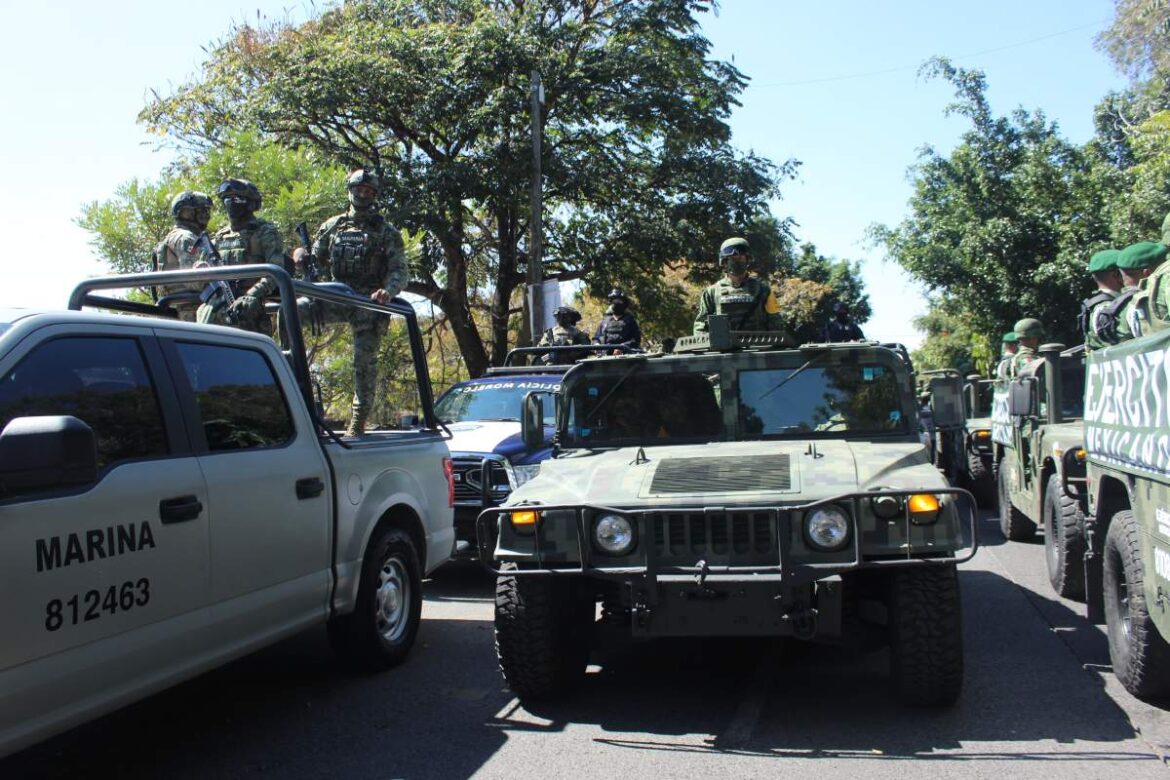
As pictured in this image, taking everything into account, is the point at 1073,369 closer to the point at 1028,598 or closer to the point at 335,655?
the point at 1028,598

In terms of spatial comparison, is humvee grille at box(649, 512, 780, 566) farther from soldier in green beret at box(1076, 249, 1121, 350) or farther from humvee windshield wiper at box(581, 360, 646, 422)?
soldier in green beret at box(1076, 249, 1121, 350)

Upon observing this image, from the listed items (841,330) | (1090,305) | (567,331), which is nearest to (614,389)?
(1090,305)

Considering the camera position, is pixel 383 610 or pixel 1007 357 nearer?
pixel 383 610

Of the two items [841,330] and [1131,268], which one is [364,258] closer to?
[1131,268]

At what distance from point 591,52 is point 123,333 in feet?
63.2

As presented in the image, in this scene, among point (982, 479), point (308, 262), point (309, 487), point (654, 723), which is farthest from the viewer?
point (982, 479)

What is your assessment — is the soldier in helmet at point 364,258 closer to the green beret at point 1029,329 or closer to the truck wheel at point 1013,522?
the truck wheel at point 1013,522

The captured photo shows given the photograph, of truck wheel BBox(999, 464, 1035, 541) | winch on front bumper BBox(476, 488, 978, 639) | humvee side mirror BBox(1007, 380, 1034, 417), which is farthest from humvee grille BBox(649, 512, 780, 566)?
truck wheel BBox(999, 464, 1035, 541)

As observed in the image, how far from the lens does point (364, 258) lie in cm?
765

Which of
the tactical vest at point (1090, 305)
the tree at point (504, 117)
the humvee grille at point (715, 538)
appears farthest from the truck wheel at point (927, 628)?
the tree at point (504, 117)

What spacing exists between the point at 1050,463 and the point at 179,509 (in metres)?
5.97

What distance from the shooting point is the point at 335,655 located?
5512 mm

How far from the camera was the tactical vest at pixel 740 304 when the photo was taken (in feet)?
24.1

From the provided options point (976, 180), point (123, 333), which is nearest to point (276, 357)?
point (123, 333)
